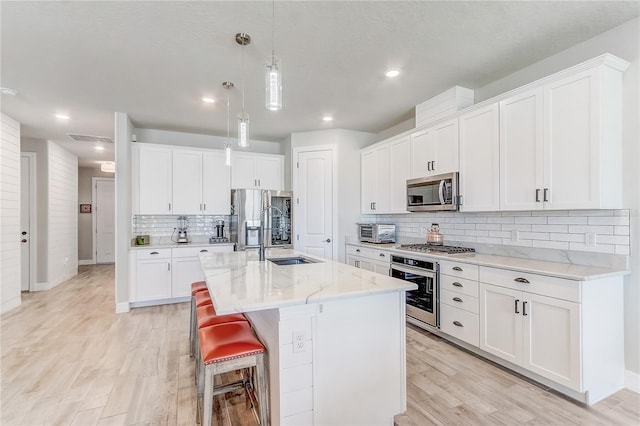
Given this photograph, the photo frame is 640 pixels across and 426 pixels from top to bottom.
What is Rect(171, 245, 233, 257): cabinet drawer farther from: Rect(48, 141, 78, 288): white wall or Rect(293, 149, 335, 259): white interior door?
Rect(48, 141, 78, 288): white wall

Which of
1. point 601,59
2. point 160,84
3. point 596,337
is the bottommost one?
point 596,337

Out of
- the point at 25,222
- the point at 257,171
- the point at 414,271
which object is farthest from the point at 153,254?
the point at 414,271

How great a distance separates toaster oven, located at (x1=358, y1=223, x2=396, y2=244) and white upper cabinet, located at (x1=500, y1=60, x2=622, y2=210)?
6.19 feet

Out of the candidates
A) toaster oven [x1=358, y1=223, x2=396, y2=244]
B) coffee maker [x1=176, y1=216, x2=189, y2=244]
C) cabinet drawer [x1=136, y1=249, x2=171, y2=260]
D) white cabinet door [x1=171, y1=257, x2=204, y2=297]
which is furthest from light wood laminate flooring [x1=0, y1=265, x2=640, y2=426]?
coffee maker [x1=176, y1=216, x2=189, y2=244]

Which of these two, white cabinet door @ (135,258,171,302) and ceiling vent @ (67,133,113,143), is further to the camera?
ceiling vent @ (67,133,113,143)

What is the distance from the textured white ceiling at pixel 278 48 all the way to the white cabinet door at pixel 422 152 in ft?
1.46

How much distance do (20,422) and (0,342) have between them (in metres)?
1.88

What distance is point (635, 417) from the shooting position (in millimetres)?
1977

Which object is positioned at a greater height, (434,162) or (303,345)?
(434,162)

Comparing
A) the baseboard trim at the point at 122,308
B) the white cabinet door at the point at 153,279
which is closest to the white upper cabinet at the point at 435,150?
the white cabinet door at the point at 153,279

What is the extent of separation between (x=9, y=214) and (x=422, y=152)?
5.73 metres

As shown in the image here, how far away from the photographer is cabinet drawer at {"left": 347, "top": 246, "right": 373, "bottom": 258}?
427 cm

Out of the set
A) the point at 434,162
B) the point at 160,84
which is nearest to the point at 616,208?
the point at 434,162

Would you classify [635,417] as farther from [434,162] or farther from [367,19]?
[367,19]
